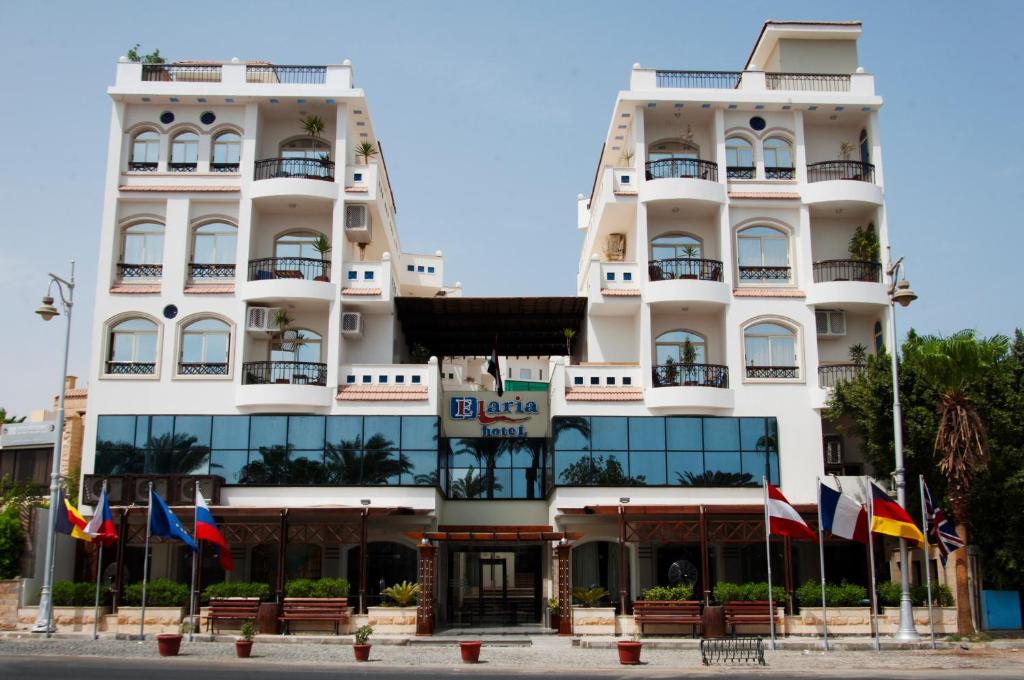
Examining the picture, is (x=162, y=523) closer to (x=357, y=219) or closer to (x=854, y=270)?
(x=357, y=219)

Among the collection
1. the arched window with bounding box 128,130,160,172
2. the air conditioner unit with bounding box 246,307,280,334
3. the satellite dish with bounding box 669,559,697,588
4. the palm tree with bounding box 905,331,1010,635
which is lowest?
the satellite dish with bounding box 669,559,697,588

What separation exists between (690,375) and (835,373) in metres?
4.99

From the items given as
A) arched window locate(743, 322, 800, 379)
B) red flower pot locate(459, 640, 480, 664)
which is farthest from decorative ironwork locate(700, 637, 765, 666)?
arched window locate(743, 322, 800, 379)

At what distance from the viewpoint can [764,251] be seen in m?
36.8

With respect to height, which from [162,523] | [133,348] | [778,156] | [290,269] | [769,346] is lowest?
[162,523]

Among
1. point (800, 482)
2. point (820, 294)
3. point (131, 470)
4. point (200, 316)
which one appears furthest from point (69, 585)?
point (820, 294)

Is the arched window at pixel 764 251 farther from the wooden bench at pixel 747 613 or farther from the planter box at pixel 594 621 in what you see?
the planter box at pixel 594 621

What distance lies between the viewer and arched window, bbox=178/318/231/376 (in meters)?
34.7

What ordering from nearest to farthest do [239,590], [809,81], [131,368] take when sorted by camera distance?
[239,590] → [131,368] → [809,81]

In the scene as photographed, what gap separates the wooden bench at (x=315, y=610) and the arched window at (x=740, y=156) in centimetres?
2028

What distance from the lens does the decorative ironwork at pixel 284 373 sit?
113 feet

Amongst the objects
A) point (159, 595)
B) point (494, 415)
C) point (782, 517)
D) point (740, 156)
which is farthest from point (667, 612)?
point (740, 156)

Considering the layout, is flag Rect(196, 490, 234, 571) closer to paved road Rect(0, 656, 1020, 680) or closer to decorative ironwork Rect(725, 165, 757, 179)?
Answer: paved road Rect(0, 656, 1020, 680)

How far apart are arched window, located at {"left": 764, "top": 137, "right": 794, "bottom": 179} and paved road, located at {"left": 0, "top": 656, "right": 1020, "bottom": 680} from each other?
1998 cm
